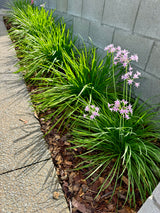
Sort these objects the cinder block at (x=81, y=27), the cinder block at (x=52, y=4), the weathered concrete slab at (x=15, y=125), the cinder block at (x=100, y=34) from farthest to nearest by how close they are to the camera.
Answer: the cinder block at (x=52, y=4) < the cinder block at (x=81, y=27) < the cinder block at (x=100, y=34) < the weathered concrete slab at (x=15, y=125)

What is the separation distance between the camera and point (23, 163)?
1.27 m

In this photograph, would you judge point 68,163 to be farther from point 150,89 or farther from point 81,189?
point 150,89

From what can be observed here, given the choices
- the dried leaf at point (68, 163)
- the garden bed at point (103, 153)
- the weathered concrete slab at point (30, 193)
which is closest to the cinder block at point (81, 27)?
the garden bed at point (103, 153)

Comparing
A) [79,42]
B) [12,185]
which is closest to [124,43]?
[79,42]

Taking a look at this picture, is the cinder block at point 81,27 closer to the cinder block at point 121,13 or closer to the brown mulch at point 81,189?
the cinder block at point 121,13

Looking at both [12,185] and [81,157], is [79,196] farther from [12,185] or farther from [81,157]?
[12,185]

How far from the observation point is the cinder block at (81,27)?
8.39 ft

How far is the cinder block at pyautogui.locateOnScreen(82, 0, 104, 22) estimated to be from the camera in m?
2.17

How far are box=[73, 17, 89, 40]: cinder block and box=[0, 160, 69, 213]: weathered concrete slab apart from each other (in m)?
2.09

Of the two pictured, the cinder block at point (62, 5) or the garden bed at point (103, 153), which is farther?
the cinder block at point (62, 5)

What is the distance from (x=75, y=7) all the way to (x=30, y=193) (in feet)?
8.92

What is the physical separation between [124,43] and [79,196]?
5.03 feet

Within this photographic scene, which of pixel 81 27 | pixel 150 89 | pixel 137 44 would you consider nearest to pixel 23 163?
pixel 150 89

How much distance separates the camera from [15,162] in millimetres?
1274
